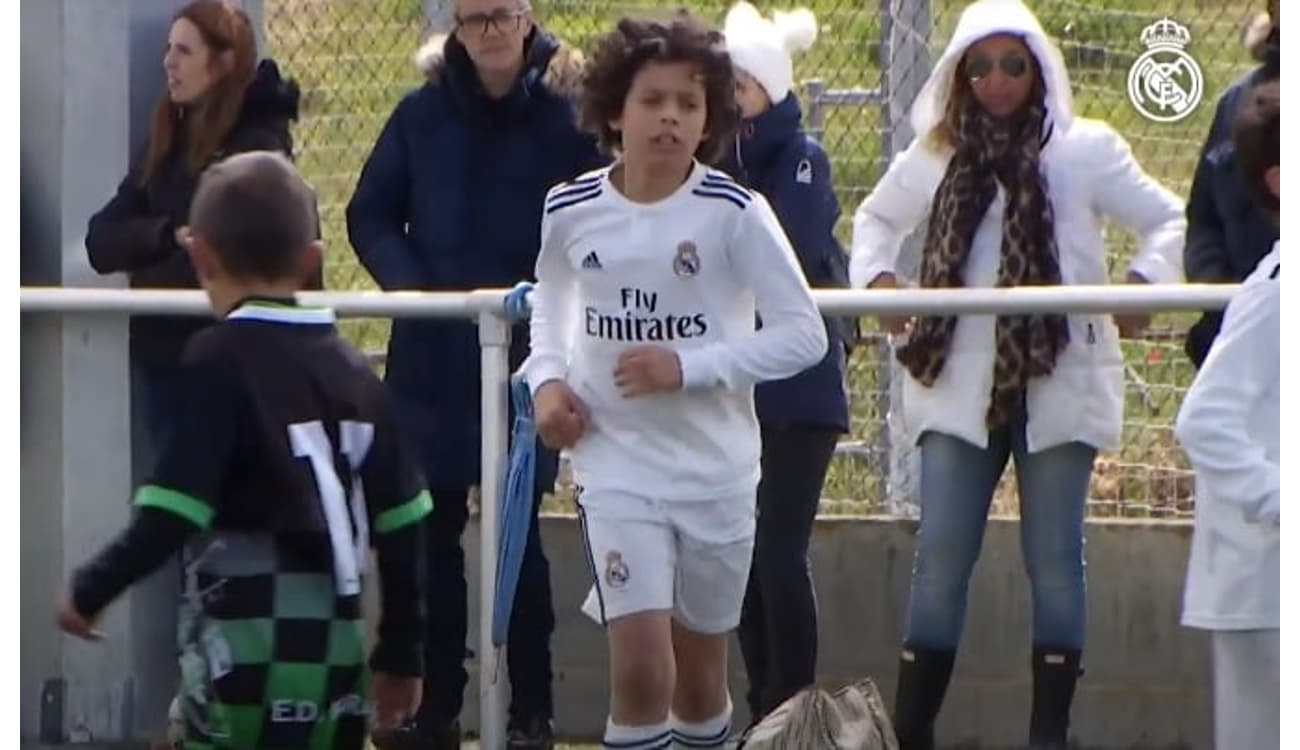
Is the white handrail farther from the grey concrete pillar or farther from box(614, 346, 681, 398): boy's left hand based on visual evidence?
box(614, 346, 681, 398): boy's left hand

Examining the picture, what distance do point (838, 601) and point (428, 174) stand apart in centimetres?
160

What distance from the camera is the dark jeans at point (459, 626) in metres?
6.72

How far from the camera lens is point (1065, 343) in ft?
21.3

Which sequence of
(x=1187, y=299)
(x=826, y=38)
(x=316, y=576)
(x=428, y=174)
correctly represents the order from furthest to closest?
1. (x=826, y=38)
2. (x=428, y=174)
3. (x=1187, y=299)
4. (x=316, y=576)

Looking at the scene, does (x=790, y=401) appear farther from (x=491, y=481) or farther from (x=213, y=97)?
(x=213, y=97)

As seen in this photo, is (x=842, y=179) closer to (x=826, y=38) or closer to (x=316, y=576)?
(x=826, y=38)

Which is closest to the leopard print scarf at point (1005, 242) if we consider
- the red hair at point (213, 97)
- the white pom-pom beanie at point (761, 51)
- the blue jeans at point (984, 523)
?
the blue jeans at point (984, 523)

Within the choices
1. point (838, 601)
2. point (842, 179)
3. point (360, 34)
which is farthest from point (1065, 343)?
point (360, 34)

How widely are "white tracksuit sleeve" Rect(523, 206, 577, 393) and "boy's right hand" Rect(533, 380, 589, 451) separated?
62 mm

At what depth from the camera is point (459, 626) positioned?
689 centimetres

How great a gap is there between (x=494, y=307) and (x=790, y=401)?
0.83m

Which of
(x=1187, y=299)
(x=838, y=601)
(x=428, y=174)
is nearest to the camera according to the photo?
(x=1187, y=299)

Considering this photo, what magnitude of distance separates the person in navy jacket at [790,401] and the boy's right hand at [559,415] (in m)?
1.05

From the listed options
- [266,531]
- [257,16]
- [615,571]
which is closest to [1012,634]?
[615,571]
